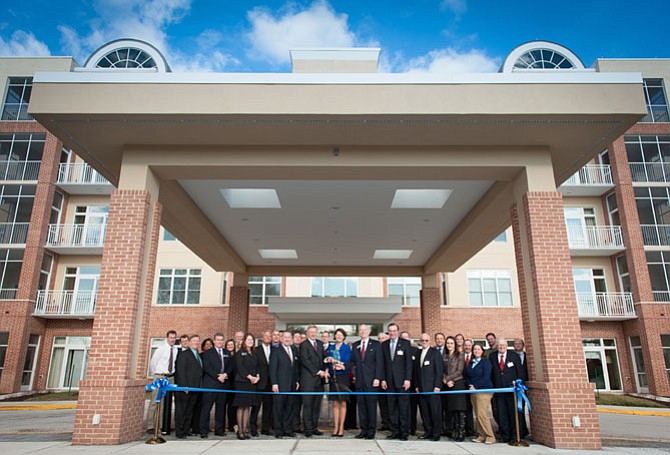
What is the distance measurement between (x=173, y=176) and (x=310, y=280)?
54.0 feet

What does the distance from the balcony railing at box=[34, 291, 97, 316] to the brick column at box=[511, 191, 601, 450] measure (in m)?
20.4

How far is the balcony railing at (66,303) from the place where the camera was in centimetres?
2214

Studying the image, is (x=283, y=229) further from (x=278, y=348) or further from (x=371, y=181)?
(x=278, y=348)

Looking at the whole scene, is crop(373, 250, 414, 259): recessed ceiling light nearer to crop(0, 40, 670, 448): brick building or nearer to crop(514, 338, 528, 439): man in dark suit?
crop(0, 40, 670, 448): brick building

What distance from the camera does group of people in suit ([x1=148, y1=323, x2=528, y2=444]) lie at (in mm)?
7812

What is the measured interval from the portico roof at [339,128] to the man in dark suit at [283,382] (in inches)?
123

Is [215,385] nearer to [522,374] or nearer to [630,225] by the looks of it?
[522,374]

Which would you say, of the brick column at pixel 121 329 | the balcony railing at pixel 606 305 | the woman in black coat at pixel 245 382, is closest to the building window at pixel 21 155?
the brick column at pixel 121 329

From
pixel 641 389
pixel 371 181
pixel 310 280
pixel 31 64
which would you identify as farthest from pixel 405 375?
pixel 31 64

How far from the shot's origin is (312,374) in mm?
8211

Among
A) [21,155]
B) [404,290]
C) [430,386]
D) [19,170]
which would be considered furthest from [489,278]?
[21,155]

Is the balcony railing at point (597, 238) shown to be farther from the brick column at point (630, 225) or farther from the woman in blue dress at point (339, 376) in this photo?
the woman in blue dress at point (339, 376)

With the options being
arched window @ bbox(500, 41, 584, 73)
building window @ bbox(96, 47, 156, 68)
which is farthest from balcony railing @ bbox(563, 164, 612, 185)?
building window @ bbox(96, 47, 156, 68)

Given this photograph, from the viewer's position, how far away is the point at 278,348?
27.0 feet
